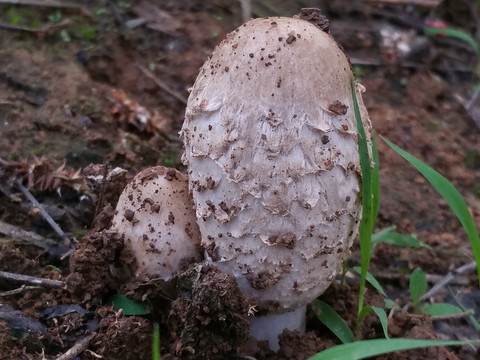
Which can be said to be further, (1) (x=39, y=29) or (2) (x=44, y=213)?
(1) (x=39, y=29)

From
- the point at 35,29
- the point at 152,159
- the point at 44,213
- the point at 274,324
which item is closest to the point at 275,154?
the point at 274,324

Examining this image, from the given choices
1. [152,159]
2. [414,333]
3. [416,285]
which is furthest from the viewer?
[152,159]

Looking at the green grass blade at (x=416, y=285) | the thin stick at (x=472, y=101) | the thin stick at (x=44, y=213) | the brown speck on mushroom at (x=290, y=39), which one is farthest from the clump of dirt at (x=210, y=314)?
the thin stick at (x=472, y=101)

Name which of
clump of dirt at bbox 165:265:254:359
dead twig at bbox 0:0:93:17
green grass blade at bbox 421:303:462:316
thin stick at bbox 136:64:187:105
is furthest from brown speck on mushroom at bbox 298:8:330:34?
dead twig at bbox 0:0:93:17

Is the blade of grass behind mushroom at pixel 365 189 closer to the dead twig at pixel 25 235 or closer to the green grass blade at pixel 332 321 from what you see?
the green grass blade at pixel 332 321

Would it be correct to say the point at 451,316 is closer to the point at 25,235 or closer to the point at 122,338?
the point at 122,338

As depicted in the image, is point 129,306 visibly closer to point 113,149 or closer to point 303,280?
point 303,280
